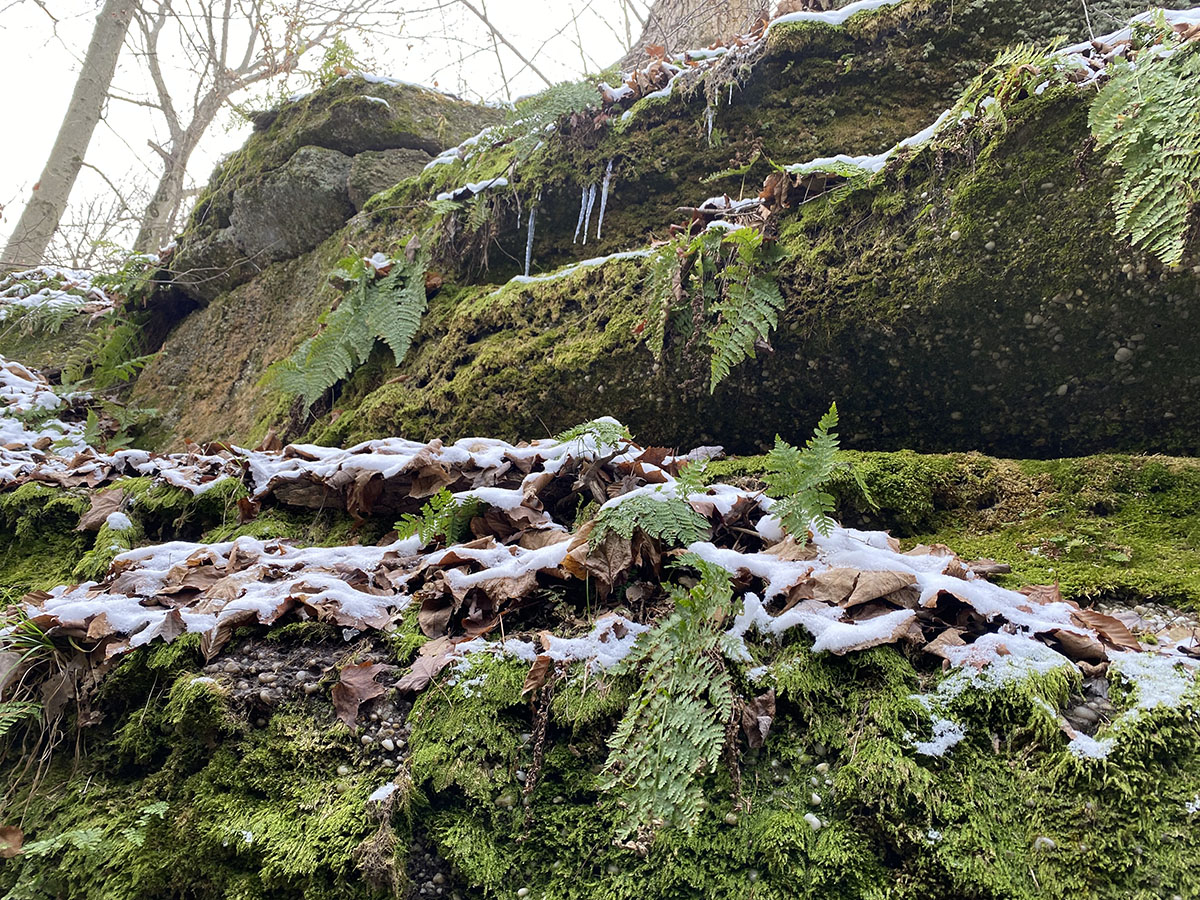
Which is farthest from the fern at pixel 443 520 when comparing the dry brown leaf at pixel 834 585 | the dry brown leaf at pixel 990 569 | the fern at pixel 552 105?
the fern at pixel 552 105

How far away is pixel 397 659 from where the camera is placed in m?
2.29

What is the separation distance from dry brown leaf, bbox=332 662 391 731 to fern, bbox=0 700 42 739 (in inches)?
38.6

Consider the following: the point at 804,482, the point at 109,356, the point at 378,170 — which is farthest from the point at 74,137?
the point at 804,482

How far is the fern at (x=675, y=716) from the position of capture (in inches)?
65.6

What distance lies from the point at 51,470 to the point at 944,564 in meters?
4.99

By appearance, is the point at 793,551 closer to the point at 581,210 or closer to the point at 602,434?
the point at 602,434

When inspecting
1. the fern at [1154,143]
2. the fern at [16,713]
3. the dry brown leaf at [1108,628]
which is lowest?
the fern at [16,713]

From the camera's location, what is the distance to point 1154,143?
269 cm

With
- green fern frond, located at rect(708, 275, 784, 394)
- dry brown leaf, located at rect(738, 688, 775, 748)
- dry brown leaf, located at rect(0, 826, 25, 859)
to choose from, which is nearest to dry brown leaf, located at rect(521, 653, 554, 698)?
dry brown leaf, located at rect(738, 688, 775, 748)

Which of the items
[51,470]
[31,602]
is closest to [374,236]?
[51,470]

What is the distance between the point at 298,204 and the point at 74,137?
6078 millimetres

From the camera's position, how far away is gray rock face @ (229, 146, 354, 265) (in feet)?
22.6

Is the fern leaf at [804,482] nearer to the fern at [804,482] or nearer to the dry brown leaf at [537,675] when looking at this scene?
the fern at [804,482]

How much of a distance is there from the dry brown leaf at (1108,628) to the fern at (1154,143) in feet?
5.00
